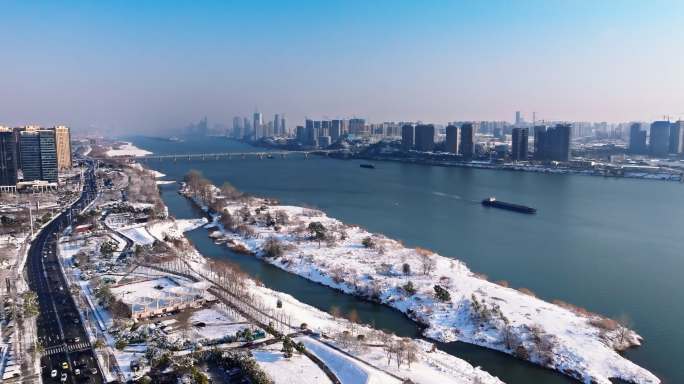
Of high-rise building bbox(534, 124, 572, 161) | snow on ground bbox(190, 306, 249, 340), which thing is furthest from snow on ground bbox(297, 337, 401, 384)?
high-rise building bbox(534, 124, 572, 161)

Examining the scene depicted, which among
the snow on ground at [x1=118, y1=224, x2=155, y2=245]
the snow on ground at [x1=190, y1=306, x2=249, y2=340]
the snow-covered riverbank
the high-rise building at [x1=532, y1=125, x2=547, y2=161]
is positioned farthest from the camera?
the high-rise building at [x1=532, y1=125, x2=547, y2=161]

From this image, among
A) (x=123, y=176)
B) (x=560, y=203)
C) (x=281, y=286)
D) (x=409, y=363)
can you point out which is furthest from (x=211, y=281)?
(x=123, y=176)

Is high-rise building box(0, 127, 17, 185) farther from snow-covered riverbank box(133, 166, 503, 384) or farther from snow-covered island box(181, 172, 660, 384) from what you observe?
snow-covered riverbank box(133, 166, 503, 384)

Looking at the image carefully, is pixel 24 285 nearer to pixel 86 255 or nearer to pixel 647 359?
pixel 86 255

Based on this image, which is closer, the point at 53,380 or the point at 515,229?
the point at 53,380

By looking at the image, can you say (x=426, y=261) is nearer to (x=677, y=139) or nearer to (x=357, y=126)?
(x=677, y=139)

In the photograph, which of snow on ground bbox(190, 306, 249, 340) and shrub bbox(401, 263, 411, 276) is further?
shrub bbox(401, 263, 411, 276)
